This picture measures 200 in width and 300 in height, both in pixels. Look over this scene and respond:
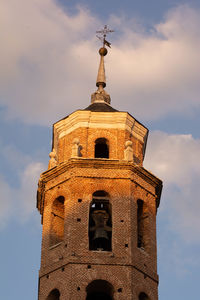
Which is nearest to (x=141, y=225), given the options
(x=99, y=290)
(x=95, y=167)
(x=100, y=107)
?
(x=95, y=167)

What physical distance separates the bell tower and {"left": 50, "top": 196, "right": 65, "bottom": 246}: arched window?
5 centimetres

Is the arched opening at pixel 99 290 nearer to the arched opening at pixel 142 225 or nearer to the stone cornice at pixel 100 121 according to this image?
the arched opening at pixel 142 225

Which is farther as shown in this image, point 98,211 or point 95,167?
point 95,167

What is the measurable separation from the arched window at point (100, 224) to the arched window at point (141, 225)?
4.92ft

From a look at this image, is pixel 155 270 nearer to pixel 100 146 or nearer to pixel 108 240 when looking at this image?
pixel 108 240

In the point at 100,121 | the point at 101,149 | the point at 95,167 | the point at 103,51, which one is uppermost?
the point at 103,51

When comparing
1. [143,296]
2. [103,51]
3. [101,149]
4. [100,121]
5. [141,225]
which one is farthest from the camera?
[103,51]

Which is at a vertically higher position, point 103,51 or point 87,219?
point 103,51

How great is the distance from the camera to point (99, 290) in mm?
45312

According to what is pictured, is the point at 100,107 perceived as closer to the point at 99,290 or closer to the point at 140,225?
the point at 140,225

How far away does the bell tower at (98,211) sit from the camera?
44719 mm

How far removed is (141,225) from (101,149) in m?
5.24

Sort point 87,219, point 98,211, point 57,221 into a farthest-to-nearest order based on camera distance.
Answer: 1. point 57,221
2. point 98,211
3. point 87,219

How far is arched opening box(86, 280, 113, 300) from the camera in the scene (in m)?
44.6
